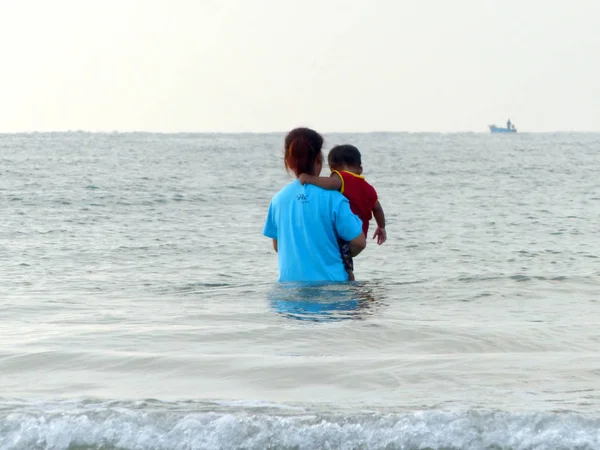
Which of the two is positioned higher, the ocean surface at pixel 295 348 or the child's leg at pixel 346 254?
the child's leg at pixel 346 254

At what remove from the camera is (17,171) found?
131 ft

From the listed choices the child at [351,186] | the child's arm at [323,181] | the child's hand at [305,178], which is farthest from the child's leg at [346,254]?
the child's hand at [305,178]

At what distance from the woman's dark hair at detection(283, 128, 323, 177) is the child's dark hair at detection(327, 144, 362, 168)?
0.54 meters

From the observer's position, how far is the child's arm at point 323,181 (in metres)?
6.60

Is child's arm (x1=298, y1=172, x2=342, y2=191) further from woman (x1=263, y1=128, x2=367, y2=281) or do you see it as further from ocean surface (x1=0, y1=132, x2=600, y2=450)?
ocean surface (x1=0, y1=132, x2=600, y2=450)

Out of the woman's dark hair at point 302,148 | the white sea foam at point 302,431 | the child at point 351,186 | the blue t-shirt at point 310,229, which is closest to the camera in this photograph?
the white sea foam at point 302,431

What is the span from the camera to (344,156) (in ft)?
23.4

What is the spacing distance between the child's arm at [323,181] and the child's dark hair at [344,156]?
438 mm

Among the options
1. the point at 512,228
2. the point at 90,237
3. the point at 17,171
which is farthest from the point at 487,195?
the point at 17,171

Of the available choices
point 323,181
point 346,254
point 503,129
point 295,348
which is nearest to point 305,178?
point 323,181

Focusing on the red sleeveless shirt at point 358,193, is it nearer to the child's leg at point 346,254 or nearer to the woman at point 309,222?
the child's leg at point 346,254

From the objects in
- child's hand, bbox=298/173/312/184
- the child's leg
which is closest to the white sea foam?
child's hand, bbox=298/173/312/184

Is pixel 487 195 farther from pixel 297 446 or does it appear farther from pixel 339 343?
pixel 297 446

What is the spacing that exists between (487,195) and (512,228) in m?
10.5
